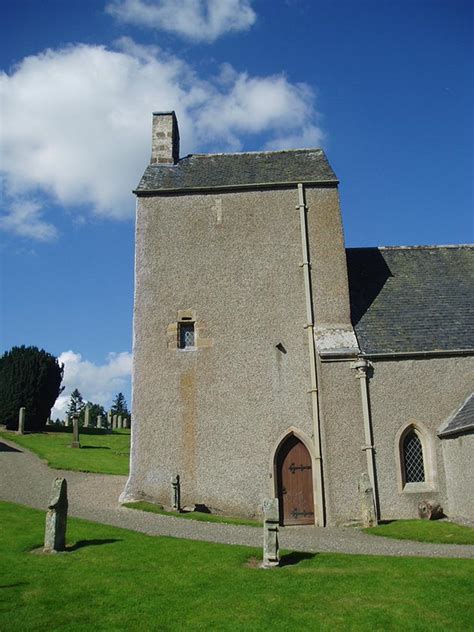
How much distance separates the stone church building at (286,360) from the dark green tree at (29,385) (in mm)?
19749

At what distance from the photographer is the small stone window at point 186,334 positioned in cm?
1766

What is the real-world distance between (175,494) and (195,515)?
90 cm

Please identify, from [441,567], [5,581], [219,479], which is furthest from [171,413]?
[441,567]

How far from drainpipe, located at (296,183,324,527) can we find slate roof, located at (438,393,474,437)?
343 centimetres

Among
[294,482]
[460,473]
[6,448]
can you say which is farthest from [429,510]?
[6,448]

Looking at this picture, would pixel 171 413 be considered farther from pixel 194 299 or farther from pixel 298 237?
pixel 298 237

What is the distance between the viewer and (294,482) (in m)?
16.4

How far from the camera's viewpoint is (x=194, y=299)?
17922 mm

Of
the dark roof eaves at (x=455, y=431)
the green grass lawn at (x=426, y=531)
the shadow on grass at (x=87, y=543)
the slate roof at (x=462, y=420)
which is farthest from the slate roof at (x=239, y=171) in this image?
the shadow on grass at (x=87, y=543)

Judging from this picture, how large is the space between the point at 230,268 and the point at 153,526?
810 cm

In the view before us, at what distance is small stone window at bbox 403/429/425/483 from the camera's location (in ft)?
52.7

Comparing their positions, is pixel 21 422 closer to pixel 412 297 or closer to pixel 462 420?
pixel 412 297

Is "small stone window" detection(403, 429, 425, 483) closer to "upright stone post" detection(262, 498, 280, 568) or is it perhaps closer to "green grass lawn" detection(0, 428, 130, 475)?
"upright stone post" detection(262, 498, 280, 568)

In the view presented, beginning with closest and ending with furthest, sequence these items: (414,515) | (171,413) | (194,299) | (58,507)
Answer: (58,507) → (414,515) → (171,413) → (194,299)
